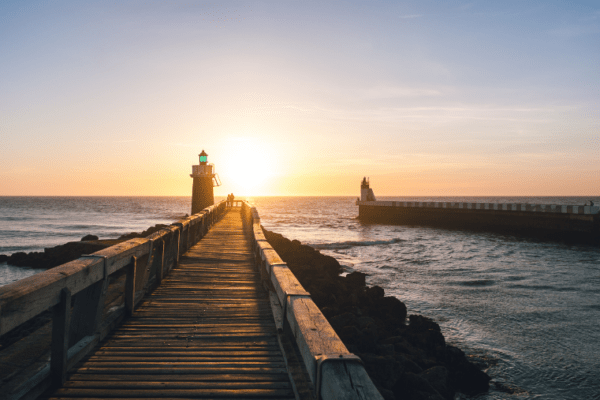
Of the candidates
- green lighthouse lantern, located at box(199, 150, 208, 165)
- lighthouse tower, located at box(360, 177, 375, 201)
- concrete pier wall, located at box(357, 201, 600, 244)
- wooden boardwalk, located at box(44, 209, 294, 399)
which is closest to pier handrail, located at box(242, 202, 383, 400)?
wooden boardwalk, located at box(44, 209, 294, 399)

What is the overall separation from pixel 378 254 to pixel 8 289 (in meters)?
22.5

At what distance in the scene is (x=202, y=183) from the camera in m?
29.8

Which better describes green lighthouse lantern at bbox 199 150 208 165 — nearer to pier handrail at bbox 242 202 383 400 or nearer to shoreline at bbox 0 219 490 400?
shoreline at bbox 0 219 490 400

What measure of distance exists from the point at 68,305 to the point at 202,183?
1088 inches

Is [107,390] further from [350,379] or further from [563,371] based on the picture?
[563,371]

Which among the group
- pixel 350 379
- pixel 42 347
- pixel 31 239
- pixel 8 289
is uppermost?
pixel 8 289

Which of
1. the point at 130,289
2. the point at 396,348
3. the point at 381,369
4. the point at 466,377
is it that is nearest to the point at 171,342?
the point at 130,289

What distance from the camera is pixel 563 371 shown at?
289 inches

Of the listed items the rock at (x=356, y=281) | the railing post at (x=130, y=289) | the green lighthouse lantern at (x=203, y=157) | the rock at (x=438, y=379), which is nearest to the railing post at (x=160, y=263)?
the railing post at (x=130, y=289)

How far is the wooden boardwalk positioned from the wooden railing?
138mm

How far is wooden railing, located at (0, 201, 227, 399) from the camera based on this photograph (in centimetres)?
239

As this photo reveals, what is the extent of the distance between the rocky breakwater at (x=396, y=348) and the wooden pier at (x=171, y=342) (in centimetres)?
197

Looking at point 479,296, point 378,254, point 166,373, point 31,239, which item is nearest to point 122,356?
point 166,373

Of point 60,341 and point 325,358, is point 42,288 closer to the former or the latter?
Answer: point 60,341
